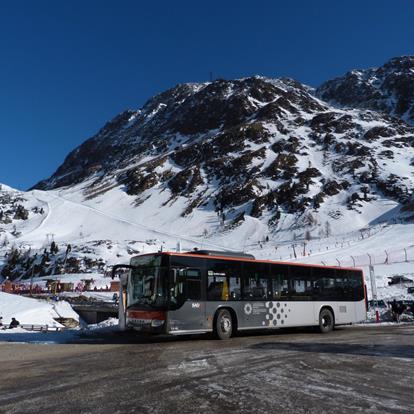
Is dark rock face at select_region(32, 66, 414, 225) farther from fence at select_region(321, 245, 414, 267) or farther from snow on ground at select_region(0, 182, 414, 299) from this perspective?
fence at select_region(321, 245, 414, 267)

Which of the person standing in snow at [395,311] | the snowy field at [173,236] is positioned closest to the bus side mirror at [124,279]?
the person standing in snow at [395,311]

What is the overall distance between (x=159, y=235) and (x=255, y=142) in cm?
6676

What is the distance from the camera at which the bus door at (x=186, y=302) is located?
560 inches

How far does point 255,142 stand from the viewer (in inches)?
6398

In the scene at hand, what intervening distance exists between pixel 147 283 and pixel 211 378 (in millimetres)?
6869

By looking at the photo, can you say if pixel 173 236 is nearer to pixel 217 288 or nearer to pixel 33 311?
pixel 33 311

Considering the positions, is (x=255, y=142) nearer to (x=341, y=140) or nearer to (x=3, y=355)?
(x=341, y=140)

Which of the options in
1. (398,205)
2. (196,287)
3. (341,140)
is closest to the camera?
(196,287)

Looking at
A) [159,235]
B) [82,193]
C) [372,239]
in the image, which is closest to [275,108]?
[82,193]

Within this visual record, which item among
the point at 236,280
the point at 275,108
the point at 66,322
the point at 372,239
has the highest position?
the point at 275,108

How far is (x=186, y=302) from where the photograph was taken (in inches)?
572

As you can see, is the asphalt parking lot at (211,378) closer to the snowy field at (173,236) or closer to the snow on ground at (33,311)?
the snow on ground at (33,311)

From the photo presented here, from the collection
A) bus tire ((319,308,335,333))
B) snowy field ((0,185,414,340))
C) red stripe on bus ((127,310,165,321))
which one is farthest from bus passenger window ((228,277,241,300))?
snowy field ((0,185,414,340))

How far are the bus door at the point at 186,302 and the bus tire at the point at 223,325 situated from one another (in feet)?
1.81
